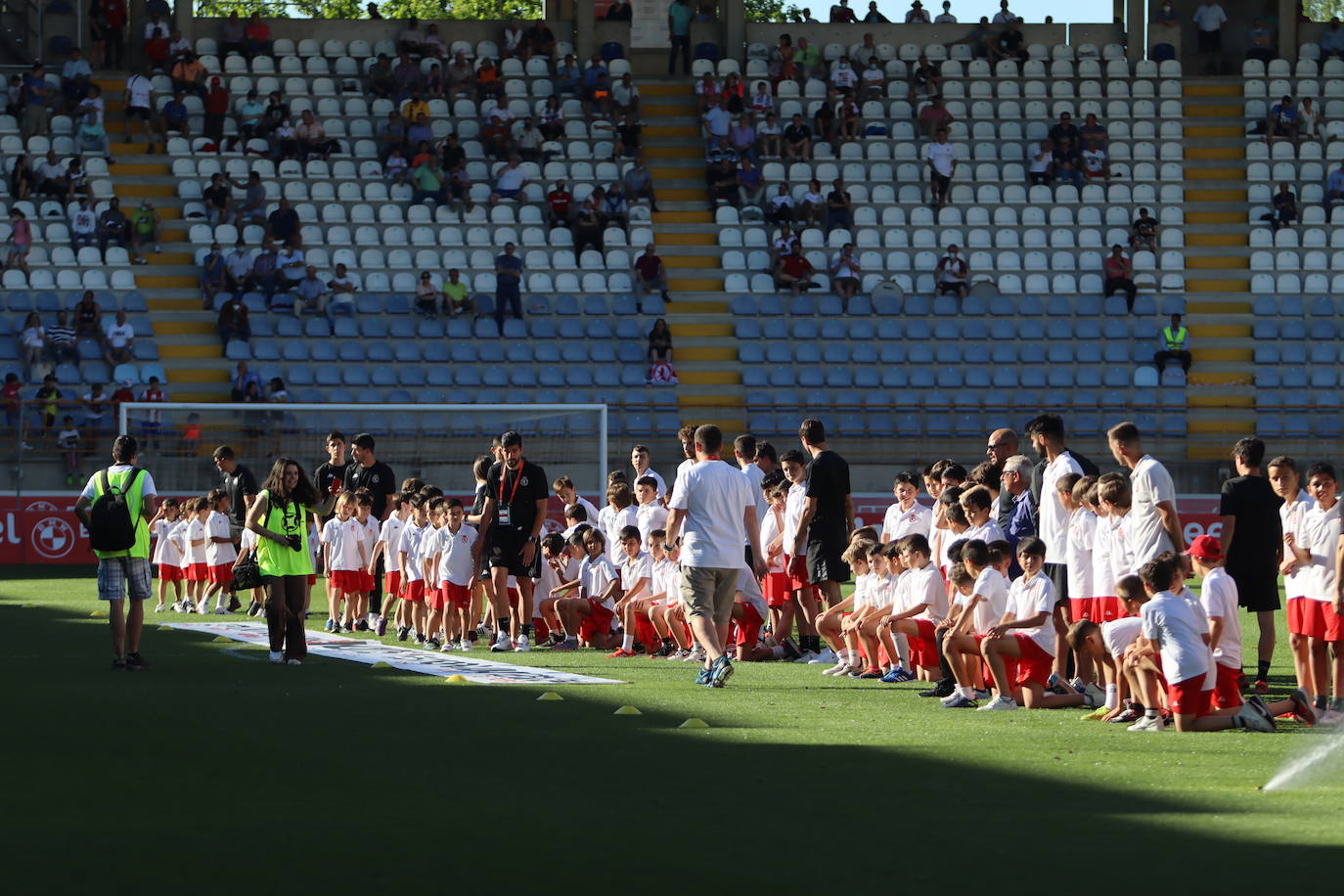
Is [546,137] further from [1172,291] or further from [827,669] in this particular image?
[827,669]

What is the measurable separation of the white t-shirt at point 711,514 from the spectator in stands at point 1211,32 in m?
29.0

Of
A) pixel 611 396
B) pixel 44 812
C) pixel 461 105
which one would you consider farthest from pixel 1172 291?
pixel 44 812

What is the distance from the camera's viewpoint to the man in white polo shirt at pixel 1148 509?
442 inches

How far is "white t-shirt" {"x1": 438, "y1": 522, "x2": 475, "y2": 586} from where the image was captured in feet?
52.1

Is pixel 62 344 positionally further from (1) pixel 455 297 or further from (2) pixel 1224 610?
(2) pixel 1224 610

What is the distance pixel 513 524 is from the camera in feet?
51.6

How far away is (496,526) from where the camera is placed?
1573cm

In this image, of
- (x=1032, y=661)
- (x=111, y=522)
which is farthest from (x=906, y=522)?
(x=111, y=522)

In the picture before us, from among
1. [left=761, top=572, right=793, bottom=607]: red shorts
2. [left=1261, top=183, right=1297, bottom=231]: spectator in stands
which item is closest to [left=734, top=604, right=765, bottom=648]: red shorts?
[left=761, top=572, right=793, bottom=607]: red shorts

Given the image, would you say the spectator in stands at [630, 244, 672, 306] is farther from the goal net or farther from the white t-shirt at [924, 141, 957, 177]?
the goal net

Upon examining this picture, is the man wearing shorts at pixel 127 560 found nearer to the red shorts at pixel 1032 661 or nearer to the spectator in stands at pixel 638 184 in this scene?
the red shorts at pixel 1032 661

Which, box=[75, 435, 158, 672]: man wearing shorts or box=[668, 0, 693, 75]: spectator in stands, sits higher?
box=[668, 0, 693, 75]: spectator in stands

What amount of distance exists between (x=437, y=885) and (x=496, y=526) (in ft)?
32.5

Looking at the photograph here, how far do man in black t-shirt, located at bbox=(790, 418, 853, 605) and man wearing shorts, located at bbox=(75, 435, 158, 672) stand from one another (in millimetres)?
5074
